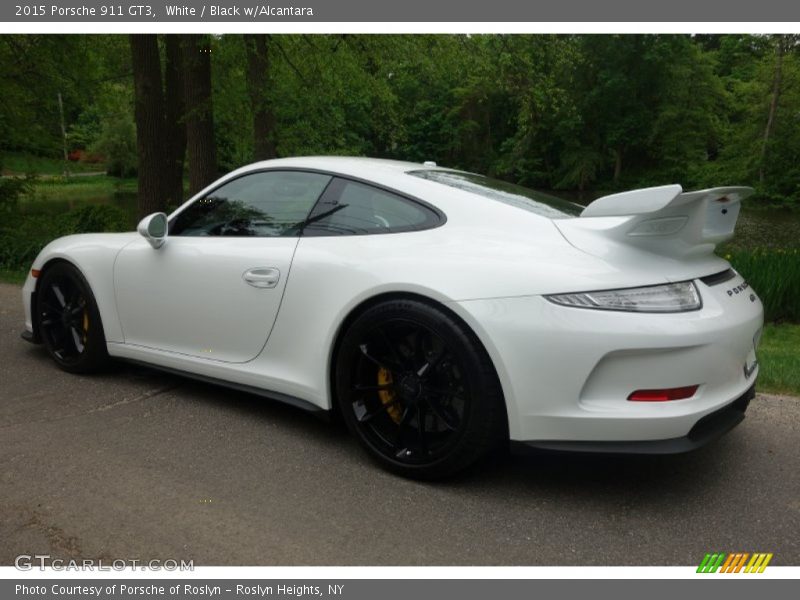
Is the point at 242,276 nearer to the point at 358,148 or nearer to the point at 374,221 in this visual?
the point at 374,221

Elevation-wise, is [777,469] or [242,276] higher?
[242,276]

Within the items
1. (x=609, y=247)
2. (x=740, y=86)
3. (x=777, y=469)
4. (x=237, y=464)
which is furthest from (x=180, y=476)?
(x=740, y=86)

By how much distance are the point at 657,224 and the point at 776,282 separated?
19.0 feet

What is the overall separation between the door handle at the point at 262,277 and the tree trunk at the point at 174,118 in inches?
351

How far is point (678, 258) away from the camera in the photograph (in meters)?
3.08

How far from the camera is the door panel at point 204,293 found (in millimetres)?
3654

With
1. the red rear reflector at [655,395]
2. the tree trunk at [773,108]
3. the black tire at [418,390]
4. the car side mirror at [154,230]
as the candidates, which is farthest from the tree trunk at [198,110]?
the tree trunk at [773,108]

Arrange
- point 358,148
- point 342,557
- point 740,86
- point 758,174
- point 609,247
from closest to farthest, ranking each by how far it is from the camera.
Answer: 1. point 342,557
2. point 609,247
3. point 358,148
4. point 758,174
5. point 740,86

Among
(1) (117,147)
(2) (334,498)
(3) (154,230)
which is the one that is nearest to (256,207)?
(3) (154,230)

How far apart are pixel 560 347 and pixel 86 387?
9.99 feet

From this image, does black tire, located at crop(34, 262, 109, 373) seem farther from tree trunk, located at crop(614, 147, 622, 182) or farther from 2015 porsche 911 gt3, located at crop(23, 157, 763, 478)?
tree trunk, located at crop(614, 147, 622, 182)

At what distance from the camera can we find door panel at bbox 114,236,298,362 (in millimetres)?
3654
